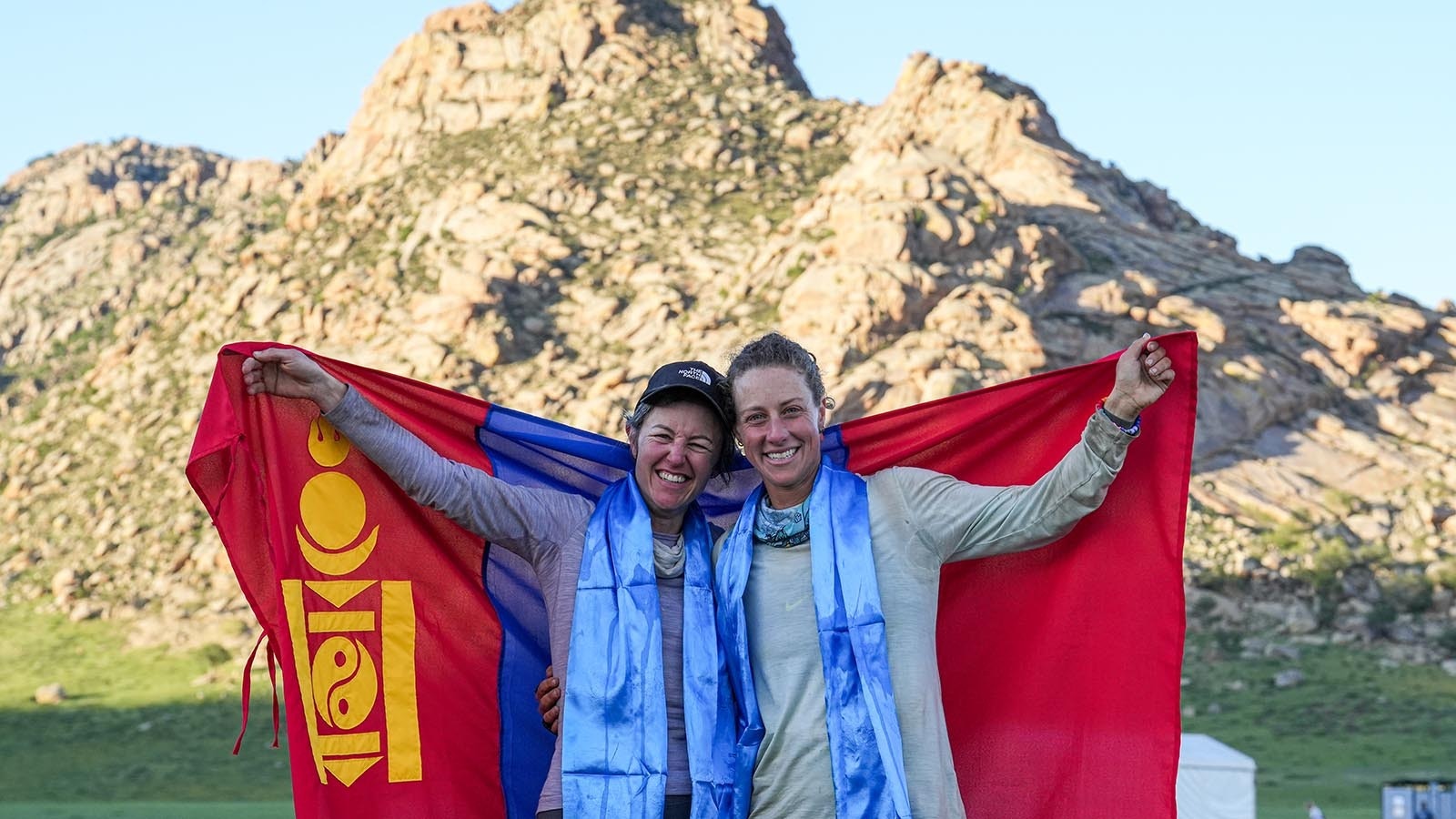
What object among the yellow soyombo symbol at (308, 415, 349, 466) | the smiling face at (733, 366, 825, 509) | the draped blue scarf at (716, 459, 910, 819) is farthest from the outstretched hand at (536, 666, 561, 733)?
the yellow soyombo symbol at (308, 415, 349, 466)

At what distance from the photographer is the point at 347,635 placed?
216 inches

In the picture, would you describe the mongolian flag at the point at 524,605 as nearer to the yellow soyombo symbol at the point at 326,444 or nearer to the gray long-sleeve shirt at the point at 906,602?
the yellow soyombo symbol at the point at 326,444

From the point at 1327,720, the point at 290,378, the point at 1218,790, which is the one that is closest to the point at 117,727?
the point at 1327,720

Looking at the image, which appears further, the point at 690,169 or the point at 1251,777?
the point at 690,169

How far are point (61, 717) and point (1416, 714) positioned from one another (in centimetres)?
2820

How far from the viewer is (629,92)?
6322cm

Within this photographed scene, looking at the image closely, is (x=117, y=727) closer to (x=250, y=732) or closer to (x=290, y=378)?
(x=250, y=732)

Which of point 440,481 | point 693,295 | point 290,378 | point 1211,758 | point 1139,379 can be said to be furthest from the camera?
point 693,295

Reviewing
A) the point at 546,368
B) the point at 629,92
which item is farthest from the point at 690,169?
the point at 546,368

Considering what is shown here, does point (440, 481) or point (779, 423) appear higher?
point (779, 423)

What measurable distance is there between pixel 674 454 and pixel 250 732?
92.9 ft

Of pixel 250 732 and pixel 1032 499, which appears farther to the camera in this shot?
pixel 250 732

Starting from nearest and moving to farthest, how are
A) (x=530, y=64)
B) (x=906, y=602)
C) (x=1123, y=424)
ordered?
(x=906, y=602), (x=1123, y=424), (x=530, y=64)

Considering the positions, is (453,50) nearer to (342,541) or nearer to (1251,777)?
(1251,777)
